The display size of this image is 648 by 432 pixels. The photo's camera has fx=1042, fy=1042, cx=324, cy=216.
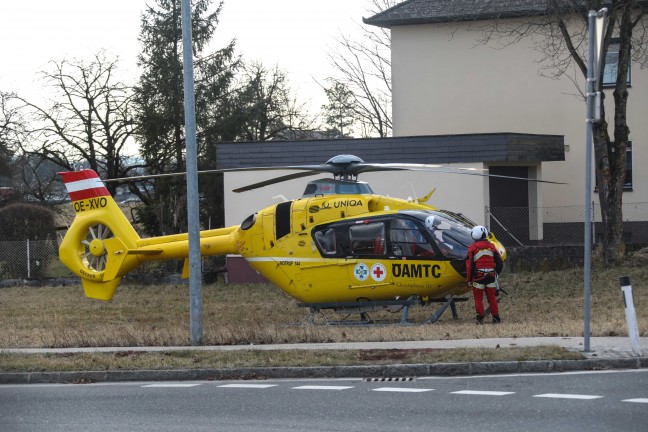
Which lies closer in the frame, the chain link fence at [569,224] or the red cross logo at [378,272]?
the red cross logo at [378,272]

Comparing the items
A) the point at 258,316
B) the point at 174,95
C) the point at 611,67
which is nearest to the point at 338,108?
the point at 174,95

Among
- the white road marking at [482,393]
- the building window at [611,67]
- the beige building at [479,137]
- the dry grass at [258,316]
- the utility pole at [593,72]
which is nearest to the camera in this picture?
the white road marking at [482,393]

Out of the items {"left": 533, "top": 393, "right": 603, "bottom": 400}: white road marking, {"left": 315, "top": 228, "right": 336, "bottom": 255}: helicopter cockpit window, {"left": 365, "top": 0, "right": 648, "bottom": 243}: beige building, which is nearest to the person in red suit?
{"left": 315, "top": 228, "right": 336, "bottom": 255}: helicopter cockpit window

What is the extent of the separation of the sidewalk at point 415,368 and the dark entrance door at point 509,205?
15.9 metres

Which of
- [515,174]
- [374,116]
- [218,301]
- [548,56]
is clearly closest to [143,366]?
[218,301]

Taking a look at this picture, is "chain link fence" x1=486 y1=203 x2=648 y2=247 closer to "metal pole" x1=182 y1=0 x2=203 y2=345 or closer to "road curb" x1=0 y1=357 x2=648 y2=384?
"metal pole" x1=182 y1=0 x2=203 y2=345

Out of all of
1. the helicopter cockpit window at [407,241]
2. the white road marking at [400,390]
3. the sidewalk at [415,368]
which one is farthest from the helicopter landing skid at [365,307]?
the white road marking at [400,390]

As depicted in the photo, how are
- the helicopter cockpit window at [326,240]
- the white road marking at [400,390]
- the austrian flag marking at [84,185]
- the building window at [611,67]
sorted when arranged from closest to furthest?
the white road marking at [400,390] < the helicopter cockpit window at [326,240] < the austrian flag marking at [84,185] < the building window at [611,67]

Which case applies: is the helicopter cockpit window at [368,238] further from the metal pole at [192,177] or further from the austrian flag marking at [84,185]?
the austrian flag marking at [84,185]

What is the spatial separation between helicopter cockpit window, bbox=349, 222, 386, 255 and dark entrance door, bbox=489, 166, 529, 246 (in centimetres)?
1123

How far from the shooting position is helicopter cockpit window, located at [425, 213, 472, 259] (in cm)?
1961

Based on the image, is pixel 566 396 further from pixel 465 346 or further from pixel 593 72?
pixel 593 72

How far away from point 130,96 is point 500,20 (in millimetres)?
18046

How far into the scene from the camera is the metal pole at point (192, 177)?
1652 cm
